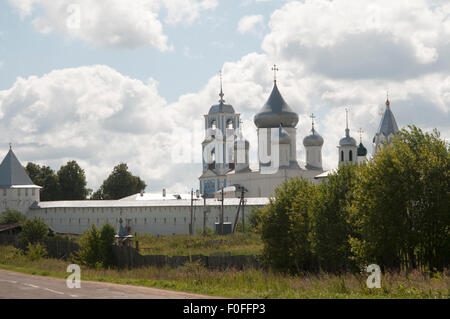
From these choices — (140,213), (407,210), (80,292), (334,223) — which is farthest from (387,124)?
(80,292)

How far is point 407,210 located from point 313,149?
170 ft

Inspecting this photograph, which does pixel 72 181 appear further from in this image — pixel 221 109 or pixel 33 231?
pixel 33 231

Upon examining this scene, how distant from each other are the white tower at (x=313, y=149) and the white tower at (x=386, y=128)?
7855 millimetres

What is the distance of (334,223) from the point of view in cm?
2238

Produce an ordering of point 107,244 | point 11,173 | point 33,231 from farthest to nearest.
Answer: point 11,173
point 33,231
point 107,244

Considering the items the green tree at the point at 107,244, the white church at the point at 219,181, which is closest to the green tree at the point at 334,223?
the green tree at the point at 107,244

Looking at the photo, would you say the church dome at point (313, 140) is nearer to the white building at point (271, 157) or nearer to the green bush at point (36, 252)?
the white building at point (271, 157)

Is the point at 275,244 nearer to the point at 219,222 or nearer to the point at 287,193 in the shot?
the point at 287,193

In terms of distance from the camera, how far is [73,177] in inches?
3127

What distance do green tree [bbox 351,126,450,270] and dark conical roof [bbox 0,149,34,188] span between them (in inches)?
1738

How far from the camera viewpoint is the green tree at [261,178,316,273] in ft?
77.2

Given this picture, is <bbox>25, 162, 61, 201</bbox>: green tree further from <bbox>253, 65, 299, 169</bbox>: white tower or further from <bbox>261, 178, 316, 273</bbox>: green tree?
<bbox>261, 178, 316, 273</bbox>: green tree
